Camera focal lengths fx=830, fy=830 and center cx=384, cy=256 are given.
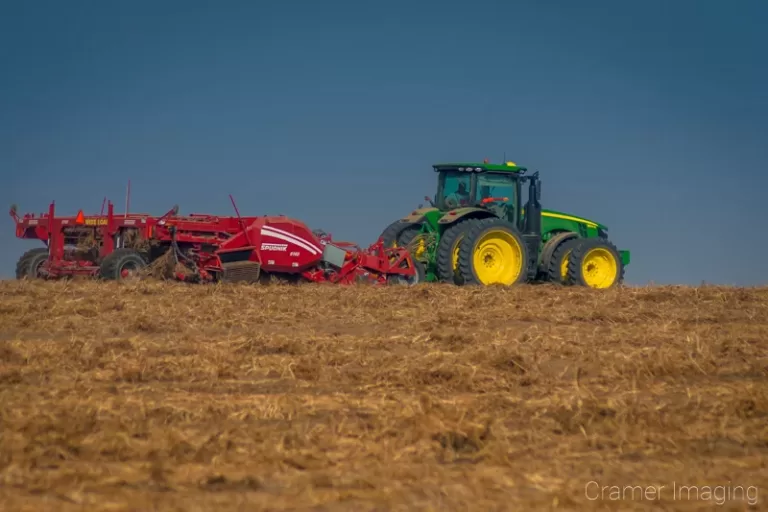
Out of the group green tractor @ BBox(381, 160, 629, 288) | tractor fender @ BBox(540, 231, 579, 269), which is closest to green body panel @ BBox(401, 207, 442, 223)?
green tractor @ BBox(381, 160, 629, 288)

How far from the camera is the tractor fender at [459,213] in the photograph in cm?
1401

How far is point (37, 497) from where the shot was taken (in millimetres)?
3342

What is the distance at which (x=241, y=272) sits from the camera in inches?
503

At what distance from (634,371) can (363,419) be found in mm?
2368

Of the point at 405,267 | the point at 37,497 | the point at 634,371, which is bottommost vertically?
the point at 37,497

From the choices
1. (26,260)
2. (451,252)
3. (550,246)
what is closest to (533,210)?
(550,246)

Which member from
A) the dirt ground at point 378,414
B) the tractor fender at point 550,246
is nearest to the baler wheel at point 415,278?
the tractor fender at point 550,246

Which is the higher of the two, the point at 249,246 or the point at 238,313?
the point at 249,246

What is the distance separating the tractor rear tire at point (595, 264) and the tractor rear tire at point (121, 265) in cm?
750

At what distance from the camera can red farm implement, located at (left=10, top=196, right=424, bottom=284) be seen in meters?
12.9

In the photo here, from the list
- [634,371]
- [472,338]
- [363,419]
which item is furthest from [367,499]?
[472,338]

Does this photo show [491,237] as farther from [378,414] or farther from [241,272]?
[378,414]

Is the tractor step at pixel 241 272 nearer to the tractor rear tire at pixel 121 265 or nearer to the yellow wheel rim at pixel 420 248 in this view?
the tractor rear tire at pixel 121 265

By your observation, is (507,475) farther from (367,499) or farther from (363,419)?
(363,419)
